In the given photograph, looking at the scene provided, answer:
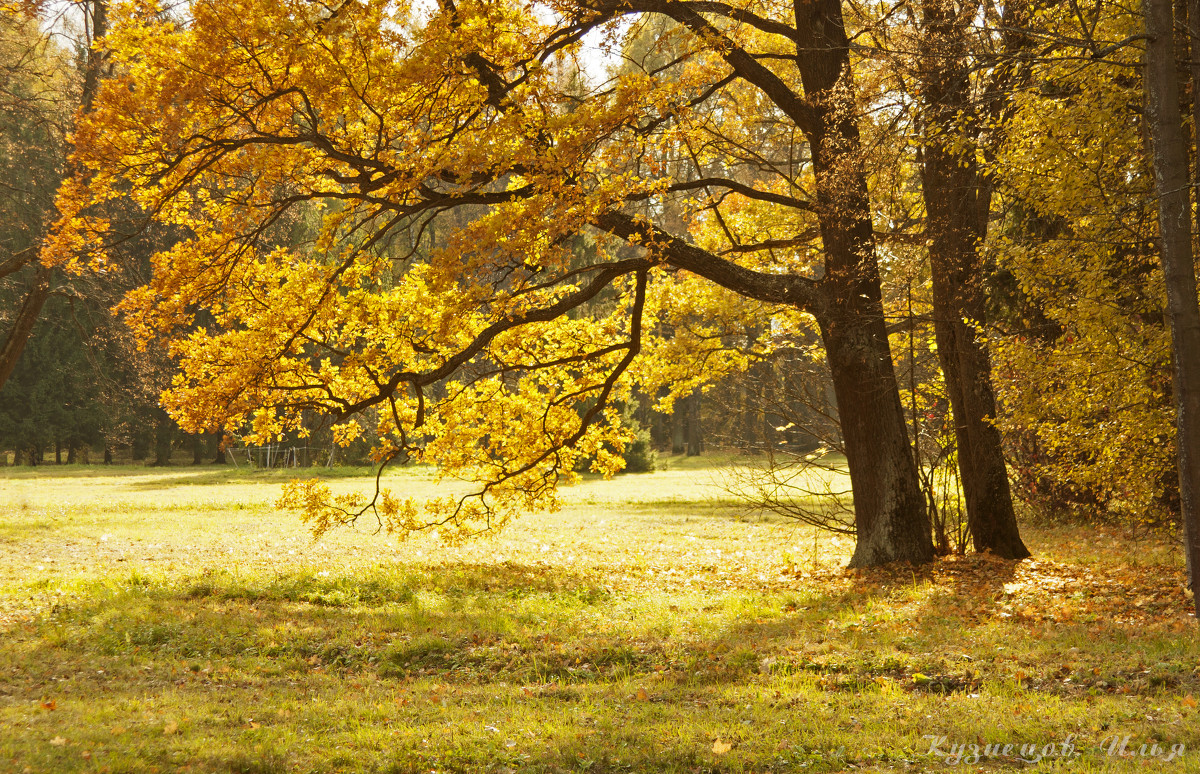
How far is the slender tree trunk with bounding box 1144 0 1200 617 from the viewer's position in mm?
6934

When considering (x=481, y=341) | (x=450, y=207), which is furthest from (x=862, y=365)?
(x=450, y=207)

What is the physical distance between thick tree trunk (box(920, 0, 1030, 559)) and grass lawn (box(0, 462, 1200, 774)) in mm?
758

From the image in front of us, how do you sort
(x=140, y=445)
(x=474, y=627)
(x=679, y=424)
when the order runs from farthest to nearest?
(x=679, y=424) < (x=140, y=445) < (x=474, y=627)

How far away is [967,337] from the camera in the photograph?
11.3 meters

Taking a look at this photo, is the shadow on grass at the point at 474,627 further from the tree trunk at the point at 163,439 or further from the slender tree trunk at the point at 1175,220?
the tree trunk at the point at 163,439

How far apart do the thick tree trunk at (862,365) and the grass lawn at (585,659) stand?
0.68 meters

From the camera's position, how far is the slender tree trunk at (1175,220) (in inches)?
273

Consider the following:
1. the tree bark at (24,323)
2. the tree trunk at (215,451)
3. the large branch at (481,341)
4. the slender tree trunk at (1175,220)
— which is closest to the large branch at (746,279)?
the large branch at (481,341)

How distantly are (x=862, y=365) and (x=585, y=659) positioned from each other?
546 centimetres

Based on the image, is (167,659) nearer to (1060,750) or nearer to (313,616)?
(313,616)

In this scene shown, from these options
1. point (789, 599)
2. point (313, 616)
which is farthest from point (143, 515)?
point (789, 599)

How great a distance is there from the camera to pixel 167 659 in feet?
23.1

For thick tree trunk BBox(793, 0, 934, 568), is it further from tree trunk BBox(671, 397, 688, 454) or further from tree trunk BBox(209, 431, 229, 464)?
tree trunk BBox(671, 397, 688, 454)

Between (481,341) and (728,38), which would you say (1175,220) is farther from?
(481,341)
